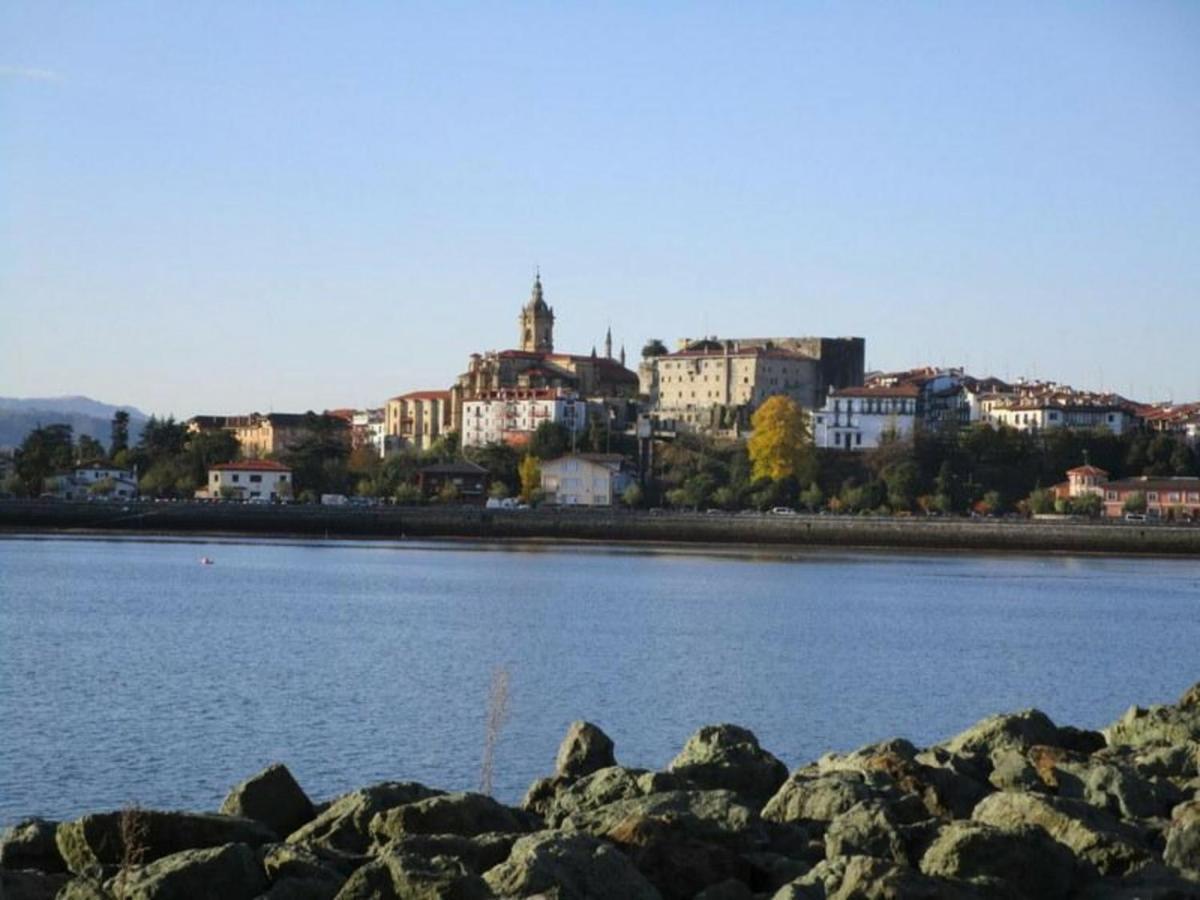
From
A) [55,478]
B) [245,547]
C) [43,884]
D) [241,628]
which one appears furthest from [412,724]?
[55,478]

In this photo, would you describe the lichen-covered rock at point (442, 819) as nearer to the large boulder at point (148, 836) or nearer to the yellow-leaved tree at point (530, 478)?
the large boulder at point (148, 836)

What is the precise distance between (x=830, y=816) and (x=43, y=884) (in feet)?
15.2

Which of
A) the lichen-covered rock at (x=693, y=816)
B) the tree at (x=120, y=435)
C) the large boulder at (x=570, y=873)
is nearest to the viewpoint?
the large boulder at (x=570, y=873)

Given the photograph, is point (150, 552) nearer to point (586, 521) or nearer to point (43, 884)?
point (586, 521)

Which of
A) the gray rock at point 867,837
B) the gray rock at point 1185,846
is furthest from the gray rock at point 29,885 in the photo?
the gray rock at point 1185,846

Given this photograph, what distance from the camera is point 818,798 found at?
13.2 m

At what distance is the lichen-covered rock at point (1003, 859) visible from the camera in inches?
428

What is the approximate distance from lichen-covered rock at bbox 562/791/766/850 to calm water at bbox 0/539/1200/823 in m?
5.79

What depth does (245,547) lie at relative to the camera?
261ft

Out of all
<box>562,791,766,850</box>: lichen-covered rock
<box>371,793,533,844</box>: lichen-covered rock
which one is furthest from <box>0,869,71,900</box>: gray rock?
<box>562,791,766,850</box>: lichen-covered rock

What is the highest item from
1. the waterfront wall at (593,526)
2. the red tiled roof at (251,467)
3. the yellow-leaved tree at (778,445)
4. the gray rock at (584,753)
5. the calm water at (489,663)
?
the yellow-leaved tree at (778,445)

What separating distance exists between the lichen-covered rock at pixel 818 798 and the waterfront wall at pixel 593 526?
6891 cm

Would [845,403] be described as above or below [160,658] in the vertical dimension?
above

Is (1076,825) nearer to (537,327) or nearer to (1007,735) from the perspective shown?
(1007,735)
